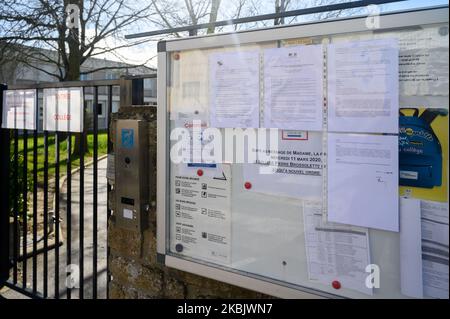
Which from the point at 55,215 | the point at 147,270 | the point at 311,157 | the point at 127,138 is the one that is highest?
the point at 127,138

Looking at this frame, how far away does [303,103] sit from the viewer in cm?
167

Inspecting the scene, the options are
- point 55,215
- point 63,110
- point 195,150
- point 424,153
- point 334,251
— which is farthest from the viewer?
point 55,215

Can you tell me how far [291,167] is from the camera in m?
1.73

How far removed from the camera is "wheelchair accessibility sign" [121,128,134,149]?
2.28 metres

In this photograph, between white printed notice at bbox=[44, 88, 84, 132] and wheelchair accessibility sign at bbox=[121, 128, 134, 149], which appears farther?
white printed notice at bbox=[44, 88, 84, 132]

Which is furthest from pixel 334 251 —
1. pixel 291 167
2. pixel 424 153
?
pixel 424 153

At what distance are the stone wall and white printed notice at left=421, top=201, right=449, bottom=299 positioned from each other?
3.15 ft

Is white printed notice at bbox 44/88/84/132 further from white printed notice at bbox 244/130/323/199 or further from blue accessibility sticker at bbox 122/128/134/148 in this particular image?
white printed notice at bbox 244/130/323/199

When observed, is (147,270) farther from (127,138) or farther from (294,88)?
(294,88)

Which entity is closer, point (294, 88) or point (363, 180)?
point (363, 180)

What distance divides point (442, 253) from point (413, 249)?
10 cm

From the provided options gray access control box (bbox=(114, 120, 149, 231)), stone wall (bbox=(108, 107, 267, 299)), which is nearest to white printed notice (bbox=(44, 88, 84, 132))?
stone wall (bbox=(108, 107, 267, 299))

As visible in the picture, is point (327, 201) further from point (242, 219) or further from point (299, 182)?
point (242, 219)

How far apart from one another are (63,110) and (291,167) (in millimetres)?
2062
